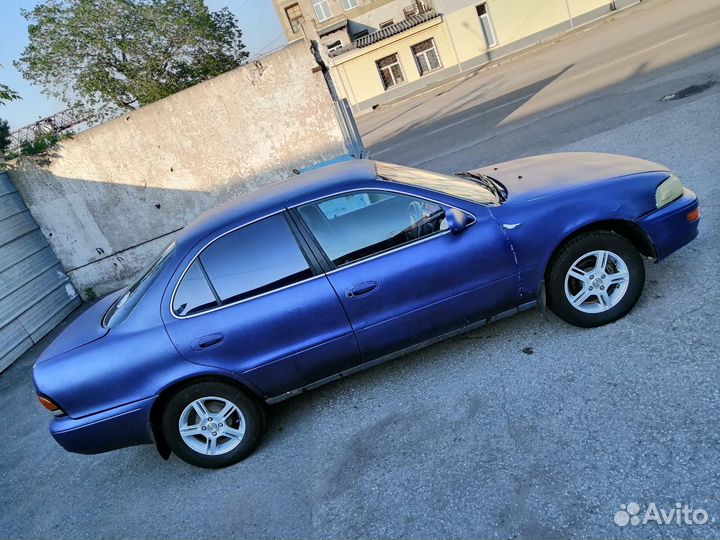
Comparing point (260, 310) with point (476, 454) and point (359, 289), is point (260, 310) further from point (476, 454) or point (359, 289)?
point (476, 454)

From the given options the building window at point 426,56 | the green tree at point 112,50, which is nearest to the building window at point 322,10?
the building window at point 426,56

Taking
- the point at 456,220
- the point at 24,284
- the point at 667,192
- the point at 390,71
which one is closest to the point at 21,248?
the point at 24,284

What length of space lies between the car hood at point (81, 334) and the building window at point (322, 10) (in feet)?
124

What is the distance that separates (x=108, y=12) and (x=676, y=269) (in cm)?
1744

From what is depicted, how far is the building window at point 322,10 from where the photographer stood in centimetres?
3709

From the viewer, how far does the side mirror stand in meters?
3.40

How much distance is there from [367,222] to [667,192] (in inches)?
81.7

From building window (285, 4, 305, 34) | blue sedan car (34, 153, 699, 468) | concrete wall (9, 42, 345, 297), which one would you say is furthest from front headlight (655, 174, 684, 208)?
building window (285, 4, 305, 34)

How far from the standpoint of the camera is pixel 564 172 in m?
3.86

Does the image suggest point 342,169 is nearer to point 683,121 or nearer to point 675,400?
point 675,400

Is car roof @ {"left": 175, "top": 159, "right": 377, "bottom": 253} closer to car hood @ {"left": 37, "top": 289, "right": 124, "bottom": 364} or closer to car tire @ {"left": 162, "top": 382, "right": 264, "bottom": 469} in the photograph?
car hood @ {"left": 37, "top": 289, "right": 124, "bottom": 364}

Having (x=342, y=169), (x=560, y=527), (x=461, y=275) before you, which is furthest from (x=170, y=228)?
(x=560, y=527)

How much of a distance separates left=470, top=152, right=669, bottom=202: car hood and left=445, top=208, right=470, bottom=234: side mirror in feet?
1.51

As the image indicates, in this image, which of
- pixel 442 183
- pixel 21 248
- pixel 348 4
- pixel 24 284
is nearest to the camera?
pixel 442 183
